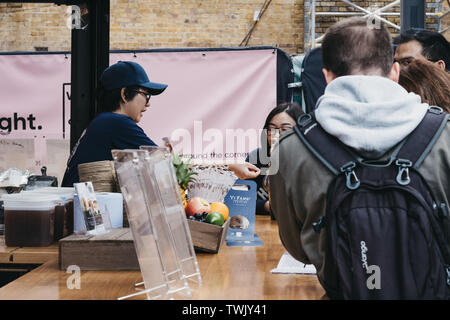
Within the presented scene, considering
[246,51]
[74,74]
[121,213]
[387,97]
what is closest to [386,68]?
[387,97]

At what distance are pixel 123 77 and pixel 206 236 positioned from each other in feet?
4.44

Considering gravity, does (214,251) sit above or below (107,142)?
below

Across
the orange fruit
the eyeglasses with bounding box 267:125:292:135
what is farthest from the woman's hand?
the eyeglasses with bounding box 267:125:292:135

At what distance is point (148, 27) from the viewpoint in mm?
7074

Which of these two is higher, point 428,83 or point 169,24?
point 169,24

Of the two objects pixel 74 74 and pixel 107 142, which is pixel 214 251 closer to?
pixel 107 142

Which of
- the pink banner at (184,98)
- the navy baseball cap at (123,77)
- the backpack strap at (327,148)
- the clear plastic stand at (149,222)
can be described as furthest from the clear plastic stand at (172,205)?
the pink banner at (184,98)

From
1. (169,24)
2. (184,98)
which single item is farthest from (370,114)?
(169,24)

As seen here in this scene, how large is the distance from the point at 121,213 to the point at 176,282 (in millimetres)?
617

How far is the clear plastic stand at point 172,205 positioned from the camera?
121 centimetres

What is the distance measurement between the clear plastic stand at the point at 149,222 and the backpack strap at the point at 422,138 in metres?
0.58

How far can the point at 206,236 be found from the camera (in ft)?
5.39

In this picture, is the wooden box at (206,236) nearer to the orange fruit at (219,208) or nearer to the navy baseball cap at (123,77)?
the orange fruit at (219,208)

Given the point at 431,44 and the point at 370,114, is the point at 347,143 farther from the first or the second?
the point at 431,44
